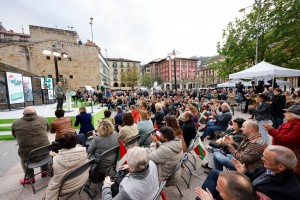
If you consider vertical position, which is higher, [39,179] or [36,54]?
[36,54]

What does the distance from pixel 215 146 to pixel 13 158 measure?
5989 millimetres

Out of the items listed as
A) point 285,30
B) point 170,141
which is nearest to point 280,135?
point 170,141

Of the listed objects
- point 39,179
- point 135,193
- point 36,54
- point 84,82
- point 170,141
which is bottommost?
point 39,179

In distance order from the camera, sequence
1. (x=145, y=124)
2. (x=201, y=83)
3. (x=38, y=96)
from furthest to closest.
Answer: (x=201, y=83) → (x=38, y=96) → (x=145, y=124)

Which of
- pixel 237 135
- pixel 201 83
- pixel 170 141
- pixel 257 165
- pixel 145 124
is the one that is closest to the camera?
pixel 257 165

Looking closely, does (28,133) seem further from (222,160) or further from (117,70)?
(117,70)

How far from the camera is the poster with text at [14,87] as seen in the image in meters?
9.59

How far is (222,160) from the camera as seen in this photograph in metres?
2.83

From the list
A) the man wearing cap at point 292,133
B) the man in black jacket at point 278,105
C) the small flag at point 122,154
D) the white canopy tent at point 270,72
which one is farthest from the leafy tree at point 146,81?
the man wearing cap at point 292,133

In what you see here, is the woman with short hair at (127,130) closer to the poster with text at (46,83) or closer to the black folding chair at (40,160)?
the black folding chair at (40,160)

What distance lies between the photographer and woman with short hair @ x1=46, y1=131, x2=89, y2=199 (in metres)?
2.12

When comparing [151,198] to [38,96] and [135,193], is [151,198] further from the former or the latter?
[38,96]

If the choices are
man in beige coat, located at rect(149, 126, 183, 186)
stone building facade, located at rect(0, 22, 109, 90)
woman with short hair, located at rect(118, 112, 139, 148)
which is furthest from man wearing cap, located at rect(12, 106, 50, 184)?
stone building facade, located at rect(0, 22, 109, 90)

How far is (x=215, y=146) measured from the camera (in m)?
3.34
